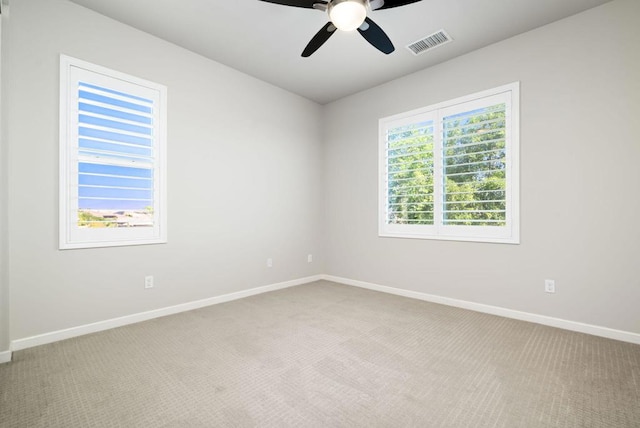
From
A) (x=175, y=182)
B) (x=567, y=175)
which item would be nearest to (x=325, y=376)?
(x=175, y=182)

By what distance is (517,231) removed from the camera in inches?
120

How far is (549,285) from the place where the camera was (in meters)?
2.87

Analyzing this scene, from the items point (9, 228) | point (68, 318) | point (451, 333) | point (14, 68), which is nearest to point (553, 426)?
point (451, 333)

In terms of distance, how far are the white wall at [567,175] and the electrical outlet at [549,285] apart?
0.11 ft

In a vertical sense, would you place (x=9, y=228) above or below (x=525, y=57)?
below

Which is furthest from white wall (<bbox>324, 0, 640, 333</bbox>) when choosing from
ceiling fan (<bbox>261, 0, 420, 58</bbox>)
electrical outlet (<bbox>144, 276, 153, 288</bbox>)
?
electrical outlet (<bbox>144, 276, 153, 288</bbox>)

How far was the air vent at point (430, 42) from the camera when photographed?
302cm

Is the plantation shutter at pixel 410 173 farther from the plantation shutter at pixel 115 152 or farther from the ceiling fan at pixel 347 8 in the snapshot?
the plantation shutter at pixel 115 152

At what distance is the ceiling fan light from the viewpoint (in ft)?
6.45

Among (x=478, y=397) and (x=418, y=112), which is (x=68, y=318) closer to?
(x=478, y=397)

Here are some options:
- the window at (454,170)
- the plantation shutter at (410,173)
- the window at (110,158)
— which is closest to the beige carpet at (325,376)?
the window at (110,158)

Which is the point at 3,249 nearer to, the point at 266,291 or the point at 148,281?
the point at 148,281

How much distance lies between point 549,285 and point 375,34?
2.83 m

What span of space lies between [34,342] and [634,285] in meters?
4.99
